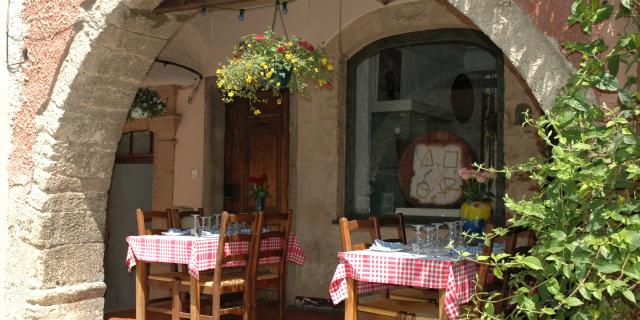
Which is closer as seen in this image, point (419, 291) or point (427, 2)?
point (419, 291)

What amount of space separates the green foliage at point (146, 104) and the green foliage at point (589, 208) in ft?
16.9

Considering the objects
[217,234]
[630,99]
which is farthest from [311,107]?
[630,99]

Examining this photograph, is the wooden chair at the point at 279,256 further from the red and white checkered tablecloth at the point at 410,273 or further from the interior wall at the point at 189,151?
the interior wall at the point at 189,151

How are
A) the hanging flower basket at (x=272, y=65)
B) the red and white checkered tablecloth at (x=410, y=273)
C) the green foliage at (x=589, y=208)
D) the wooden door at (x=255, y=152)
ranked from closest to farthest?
1. the green foliage at (x=589, y=208)
2. the red and white checkered tablecloth at (x=410, y=273)
3. the hanging flower basket at (x=272, y=65)
4. the wooden door at (x=255, y=152)

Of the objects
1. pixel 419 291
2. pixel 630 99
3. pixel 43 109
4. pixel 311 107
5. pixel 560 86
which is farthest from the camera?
pixel 311 107

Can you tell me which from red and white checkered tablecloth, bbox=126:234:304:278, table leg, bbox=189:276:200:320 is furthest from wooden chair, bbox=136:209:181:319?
table leg, bbox=189:276:200:320

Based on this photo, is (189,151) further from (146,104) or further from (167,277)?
(167,277)

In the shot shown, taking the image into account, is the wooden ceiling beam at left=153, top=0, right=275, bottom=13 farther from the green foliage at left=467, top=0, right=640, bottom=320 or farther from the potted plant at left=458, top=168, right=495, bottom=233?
the green foliage at left=467, top=0, right=640, bottom=320

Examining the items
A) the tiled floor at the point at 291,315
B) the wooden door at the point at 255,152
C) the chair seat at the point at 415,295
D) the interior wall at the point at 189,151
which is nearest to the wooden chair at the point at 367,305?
the chair seat at the point at 415,295

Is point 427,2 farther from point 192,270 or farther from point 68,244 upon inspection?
point 68,244

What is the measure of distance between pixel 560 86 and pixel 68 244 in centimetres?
368

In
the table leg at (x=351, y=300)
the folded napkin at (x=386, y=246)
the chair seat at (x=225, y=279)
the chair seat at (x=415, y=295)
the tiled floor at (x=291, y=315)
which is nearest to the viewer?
the table leg at (x=351, y=300)

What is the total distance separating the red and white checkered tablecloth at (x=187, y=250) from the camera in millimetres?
5172

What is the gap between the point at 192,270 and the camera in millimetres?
5145
